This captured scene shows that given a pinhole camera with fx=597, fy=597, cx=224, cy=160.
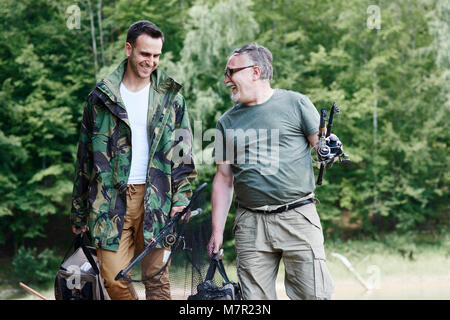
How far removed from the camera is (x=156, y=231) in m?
3.39

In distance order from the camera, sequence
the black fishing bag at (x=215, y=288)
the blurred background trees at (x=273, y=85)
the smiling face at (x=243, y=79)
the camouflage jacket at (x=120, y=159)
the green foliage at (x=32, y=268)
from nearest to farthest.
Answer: the black fishing bag at (x=215, y=288) → the smiling face at (x=243, y=79) → the camouflage jacket at (x=120, y=159) → the green foliage at (x=32, y=268) → the blurred background trees at (x=273, y=85)

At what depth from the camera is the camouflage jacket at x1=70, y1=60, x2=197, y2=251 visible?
11.0ft

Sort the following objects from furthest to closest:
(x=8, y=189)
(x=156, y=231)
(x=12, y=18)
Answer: (x=12, y=18)
(x=8, y=189)
(x=156, y=231)

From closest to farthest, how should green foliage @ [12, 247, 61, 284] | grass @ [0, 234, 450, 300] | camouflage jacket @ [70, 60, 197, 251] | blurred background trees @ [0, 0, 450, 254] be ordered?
camouflage jacket @ [70, 60, 197, 251]
grass @ [0, 234, 450, 300]
green foliage @ [12, 247, 61, 284]
blurred background trees @ [0, 0, 450, 254]

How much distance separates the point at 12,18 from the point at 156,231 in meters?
17.9

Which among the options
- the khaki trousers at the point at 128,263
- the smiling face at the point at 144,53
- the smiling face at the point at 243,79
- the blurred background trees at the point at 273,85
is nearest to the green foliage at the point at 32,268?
the blurred background trees at the point at 273,85

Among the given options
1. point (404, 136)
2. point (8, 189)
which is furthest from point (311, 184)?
point (404, 136)

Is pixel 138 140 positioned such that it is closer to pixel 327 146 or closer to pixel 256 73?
pixel 256 73

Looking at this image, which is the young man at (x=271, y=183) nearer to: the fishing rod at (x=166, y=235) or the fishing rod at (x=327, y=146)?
the fishing rod at (x=327, y=146)

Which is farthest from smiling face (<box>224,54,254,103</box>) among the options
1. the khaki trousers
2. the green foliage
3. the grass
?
the green foliage

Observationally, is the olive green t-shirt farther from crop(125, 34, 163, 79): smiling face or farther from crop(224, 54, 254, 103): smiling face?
crop(125, 34, 163, 79): smiling face

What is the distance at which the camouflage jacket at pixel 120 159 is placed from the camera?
11.0ft

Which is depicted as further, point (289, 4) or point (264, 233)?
point (289, 4)

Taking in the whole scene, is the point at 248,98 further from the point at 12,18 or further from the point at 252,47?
the point at 12,18
